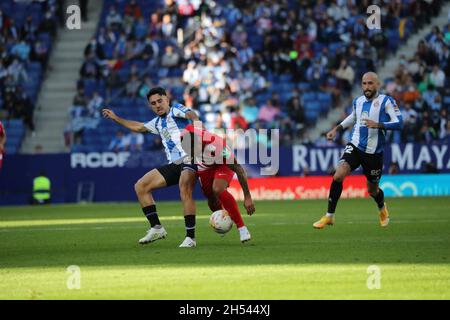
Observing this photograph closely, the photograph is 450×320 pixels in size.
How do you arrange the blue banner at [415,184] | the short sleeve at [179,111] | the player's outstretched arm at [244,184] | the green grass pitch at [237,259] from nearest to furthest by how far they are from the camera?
the green grass pitch at [237,259] → the player's outstretched arm at [244,184] → the short sleeve at [179,111] → the blue banner at [415,184]

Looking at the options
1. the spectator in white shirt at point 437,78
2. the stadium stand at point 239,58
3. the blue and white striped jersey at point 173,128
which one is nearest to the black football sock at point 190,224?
the blue and white striped jersey at point 173,128

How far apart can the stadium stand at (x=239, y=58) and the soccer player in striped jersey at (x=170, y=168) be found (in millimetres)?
18695

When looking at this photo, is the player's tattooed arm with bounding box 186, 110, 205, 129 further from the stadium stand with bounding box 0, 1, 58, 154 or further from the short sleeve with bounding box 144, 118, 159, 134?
the stadium stand with bounding box 0, 1, 58, 154

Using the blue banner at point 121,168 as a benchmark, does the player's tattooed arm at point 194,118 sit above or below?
above

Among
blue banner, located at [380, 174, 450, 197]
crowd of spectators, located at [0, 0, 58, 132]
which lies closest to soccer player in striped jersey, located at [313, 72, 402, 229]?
blue banner, located at [380, 174, 450, 197]

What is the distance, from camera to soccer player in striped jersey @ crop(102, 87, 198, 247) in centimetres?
1598

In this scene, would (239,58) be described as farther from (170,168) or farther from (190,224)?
(190,224)

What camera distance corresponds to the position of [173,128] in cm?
1623

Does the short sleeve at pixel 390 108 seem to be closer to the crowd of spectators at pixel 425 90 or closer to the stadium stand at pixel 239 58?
the crowd of spectators at pixel 425 90

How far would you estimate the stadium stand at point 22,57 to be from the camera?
38.0 meters

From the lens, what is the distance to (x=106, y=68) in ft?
129

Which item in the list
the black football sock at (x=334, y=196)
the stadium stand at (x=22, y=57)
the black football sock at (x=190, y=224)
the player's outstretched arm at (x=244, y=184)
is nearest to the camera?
the player's outstretched arm at (x=244, y=184)
